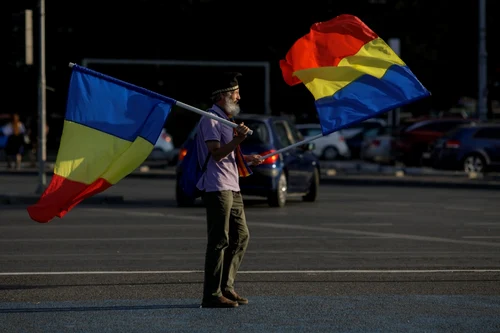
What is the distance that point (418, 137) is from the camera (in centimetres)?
4150

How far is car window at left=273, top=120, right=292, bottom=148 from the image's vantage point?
73.3 feet

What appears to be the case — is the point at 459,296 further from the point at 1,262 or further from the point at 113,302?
the point at 1,262

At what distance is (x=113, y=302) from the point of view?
10.4 metres

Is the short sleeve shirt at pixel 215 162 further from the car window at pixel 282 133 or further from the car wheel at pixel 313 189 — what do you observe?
the car wheel at pixel 313 189

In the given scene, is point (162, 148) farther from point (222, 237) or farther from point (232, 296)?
point (222, 237)

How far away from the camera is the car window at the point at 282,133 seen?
73.3 feet

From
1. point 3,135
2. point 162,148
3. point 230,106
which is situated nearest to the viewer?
point 230,106

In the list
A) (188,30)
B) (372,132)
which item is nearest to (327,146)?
(372,132)

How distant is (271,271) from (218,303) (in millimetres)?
2649

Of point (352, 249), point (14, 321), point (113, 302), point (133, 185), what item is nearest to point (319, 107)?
point (113, 302)

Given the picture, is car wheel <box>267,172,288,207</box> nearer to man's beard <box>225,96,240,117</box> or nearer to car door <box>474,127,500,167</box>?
man's beard <box>225,96,240,117</box>

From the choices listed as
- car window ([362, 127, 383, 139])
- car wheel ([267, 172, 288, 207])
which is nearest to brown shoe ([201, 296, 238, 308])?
car wheel ([267, 172, 288, 207])

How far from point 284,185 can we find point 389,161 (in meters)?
20.7

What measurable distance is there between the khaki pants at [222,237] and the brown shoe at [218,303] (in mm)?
33
